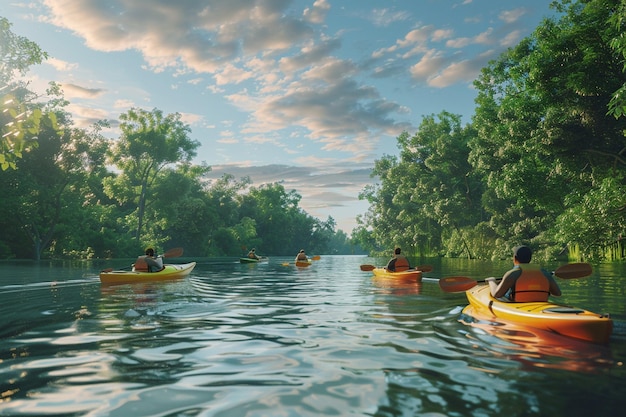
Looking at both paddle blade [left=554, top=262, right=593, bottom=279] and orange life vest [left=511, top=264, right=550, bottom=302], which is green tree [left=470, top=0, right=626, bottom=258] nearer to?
paddle blade [left=554, top=262, right=593, bottom=279]

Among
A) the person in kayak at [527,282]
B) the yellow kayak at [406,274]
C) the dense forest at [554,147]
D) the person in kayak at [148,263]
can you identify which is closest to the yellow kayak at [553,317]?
the person in kayak at [527,282]

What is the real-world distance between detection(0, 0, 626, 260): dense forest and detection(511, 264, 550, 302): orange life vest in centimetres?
642

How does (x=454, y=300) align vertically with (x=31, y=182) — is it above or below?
below

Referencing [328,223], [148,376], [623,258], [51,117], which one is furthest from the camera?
[328,223]

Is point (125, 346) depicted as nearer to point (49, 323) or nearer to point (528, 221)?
point (49, 323)

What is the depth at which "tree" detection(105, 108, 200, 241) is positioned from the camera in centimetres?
5506

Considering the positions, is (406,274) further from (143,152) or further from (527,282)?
(143,152)

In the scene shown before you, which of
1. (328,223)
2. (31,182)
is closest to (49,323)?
(31,182)

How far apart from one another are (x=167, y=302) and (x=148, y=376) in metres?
6.68

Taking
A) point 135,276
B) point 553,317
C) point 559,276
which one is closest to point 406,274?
point 559,276

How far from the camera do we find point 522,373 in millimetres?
4859

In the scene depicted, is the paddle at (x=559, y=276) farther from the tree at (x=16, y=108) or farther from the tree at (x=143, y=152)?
the tree at (x=143, y=152)

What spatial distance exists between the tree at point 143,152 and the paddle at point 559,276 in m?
49.5

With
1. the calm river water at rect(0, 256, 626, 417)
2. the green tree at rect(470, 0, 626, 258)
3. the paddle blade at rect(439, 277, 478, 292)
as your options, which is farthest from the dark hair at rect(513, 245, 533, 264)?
the green tree at rect(470, 0, 626, 258)
